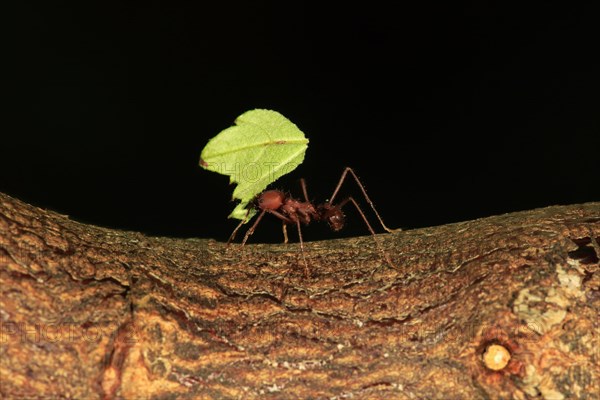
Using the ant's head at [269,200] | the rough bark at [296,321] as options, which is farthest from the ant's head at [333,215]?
the rough bark at [296,321]

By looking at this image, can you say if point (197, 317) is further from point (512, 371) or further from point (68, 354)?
point (512, 371)

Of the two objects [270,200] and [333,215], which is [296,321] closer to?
[270,200]

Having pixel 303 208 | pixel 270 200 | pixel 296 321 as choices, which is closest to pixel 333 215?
pixel 303 208

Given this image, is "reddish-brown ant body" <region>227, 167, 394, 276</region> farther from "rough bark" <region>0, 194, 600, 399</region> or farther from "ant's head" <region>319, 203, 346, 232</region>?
"rough bark" <region>0, 194, 600, 399</region>

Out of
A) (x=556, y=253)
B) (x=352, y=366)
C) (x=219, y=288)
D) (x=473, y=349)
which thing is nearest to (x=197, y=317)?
(x=219, y=288)

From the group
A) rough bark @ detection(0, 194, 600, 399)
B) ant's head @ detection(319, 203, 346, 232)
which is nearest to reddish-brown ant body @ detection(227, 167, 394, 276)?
ant's head @ detection(319, 203, 346, 232)

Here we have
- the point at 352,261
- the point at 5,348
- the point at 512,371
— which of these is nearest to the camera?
the point at 5,348
